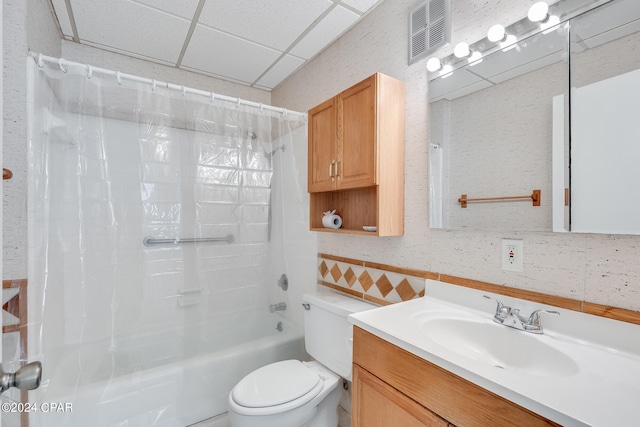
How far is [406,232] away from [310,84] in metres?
1.41

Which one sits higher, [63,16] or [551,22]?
[63,16]

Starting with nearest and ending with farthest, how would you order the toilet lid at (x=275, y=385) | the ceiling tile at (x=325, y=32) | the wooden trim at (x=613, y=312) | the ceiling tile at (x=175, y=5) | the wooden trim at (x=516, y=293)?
the wooden trim at (x=613, y=312) → the wooden trim at (x=516, y=293) → the toilet lid at (x=275, y=385) → the ceiling tile at (x=175, y=5) → the ceiling tile at (x=325, y=32)

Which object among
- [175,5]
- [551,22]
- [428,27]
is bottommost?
[551,22]

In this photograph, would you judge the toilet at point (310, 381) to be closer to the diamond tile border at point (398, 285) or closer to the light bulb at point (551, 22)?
the diamond tile border at point (398, 285)

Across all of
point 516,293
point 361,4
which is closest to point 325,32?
point 361,4

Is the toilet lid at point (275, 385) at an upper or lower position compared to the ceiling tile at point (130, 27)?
lower

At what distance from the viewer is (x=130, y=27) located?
6.02 ft

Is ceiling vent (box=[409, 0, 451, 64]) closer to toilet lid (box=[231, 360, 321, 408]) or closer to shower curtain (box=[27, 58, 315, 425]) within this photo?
shower curtain (box=[27, 58, 315, 425])

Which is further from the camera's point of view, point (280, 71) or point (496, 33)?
point (280, 71)

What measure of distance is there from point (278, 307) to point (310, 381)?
2.21 ft

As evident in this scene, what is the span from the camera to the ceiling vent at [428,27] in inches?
53.7

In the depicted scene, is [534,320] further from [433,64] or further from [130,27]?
[130,27]

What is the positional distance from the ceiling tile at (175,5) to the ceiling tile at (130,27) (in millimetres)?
41

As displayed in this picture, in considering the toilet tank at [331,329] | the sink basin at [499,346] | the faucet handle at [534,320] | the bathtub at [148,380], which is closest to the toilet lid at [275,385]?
the toilet tank at [331,329]
